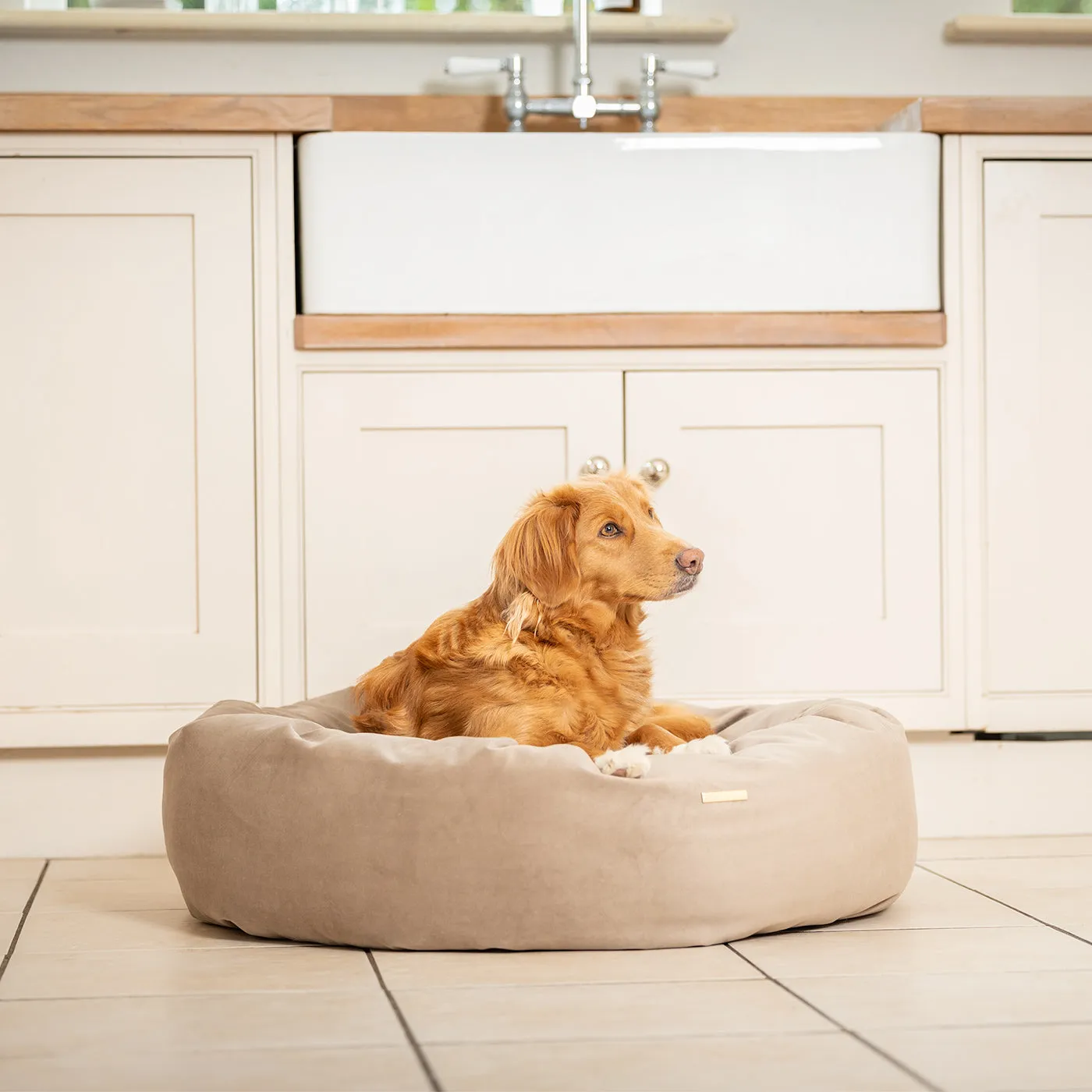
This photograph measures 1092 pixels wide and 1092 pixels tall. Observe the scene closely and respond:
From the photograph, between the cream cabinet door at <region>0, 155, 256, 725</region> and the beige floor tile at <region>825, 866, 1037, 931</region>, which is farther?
the cream cabinet door at <region>0, 155, 256, 725</region>

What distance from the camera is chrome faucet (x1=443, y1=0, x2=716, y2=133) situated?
2842mm

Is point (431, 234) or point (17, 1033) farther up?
point (431, 234)

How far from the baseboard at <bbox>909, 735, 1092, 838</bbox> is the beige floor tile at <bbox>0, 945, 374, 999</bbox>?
52.1 inches

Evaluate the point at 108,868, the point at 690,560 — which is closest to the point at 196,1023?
the point at 690,560

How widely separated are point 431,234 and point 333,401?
361 mm

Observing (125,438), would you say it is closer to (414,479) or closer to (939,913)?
(414,479)

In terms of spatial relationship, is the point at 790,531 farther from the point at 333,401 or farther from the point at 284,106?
the point at 284,106

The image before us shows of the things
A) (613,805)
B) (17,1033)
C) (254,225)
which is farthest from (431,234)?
(17,1033)

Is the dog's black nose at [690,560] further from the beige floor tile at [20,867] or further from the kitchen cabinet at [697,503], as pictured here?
the beige floor tile at [20,867]

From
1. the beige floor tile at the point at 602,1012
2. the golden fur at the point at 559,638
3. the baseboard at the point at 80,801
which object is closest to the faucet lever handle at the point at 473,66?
the golden fur at the point at 559,638

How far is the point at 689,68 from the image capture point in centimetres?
294

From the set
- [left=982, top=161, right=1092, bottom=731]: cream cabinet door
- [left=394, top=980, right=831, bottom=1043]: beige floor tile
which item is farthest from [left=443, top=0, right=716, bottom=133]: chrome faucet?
[left=394, top=980, right=831, bottom=1043]: beige floor tile

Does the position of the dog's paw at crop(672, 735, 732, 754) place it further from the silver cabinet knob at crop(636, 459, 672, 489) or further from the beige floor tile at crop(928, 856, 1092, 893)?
the silver cabinet knob at crop(636, 459, 672, 489)

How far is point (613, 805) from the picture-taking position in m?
1.73
